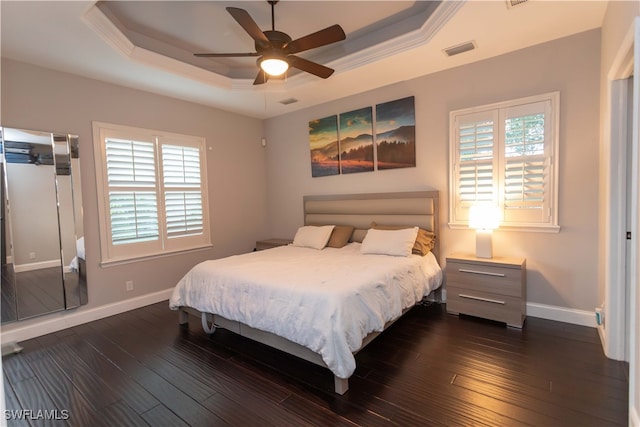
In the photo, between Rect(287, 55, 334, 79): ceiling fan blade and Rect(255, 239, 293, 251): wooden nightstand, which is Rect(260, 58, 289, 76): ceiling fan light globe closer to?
Rect(287, 55, 334, 79): ceiling fan blade

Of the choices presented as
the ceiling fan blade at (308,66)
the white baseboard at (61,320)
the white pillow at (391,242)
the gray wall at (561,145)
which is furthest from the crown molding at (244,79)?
the white baseboard at (61,320)

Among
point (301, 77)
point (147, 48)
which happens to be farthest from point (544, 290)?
point (147, 48)

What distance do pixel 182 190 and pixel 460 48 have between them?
12.6 feet

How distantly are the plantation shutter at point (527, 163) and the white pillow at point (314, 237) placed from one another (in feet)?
7.11

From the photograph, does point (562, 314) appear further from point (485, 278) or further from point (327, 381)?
point (327, 381)

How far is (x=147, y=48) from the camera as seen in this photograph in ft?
11.3

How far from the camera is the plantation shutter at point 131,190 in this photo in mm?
3787

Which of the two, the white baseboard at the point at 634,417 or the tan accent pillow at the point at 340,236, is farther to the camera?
the tan accent pillow at the point at 340,236

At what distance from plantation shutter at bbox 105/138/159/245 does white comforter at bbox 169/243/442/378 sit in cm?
124

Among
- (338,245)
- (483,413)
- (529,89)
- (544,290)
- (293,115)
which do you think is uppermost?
(293,115)

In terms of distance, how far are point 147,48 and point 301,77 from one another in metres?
1.76

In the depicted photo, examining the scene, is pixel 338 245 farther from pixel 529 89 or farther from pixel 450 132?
pixel 529 89

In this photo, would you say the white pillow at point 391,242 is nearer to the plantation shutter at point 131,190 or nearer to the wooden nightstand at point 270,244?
the wooden nightstand at point 270,244

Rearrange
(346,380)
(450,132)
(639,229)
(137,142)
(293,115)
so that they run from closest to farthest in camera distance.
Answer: (639,229) → (346,380) → (450,132) → (137,142) → (293,115)
